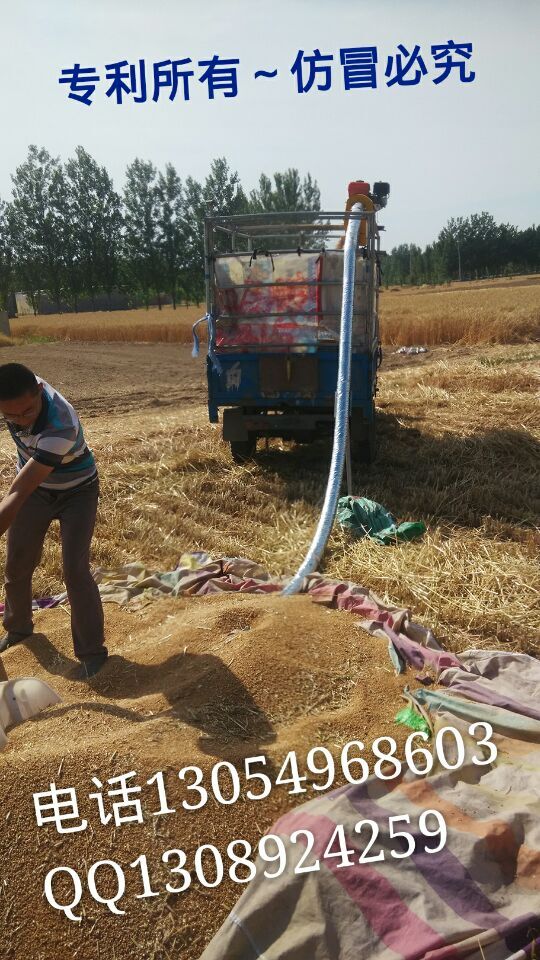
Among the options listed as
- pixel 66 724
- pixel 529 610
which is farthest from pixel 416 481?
pixel 66 724

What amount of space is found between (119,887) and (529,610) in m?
2.80

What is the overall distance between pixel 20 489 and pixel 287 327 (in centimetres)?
390

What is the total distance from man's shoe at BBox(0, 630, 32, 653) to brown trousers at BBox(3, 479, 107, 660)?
0.70 ft

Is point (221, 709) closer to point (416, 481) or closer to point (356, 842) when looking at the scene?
point (356, 842)

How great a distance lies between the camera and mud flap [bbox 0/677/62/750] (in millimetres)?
2938

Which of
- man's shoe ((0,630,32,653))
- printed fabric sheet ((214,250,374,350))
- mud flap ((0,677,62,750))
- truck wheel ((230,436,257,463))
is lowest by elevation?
man's shoe ((0,630,32,653))

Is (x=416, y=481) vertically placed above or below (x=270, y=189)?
below

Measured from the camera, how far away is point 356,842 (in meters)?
2.26

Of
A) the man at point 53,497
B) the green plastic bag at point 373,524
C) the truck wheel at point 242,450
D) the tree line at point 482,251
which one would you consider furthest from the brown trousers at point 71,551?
the tree line at point 482,251

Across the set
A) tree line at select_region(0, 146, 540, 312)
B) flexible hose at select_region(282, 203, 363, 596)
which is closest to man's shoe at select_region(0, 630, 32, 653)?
flexible hose at select_region(282, 203, 363, 596)

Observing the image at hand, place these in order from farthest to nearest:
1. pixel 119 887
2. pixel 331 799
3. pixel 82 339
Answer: pixel 82 339 → pixel 331 799 → pixel 119 887

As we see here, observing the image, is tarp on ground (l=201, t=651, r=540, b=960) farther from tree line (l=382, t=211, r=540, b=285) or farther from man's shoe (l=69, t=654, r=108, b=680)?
tree line (l=382, t=211, r=540, b=285)

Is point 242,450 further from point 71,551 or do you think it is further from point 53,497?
point 71,551

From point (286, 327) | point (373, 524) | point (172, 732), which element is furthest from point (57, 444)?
point (286, 327)
